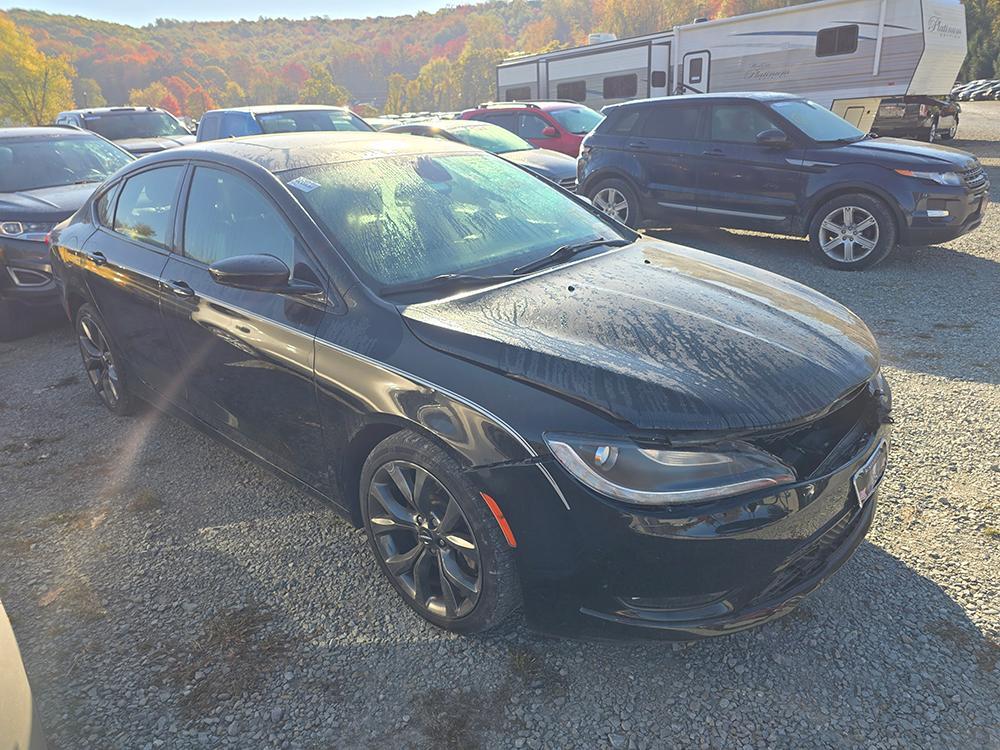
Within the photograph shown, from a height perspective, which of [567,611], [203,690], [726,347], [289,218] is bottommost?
[203,690]

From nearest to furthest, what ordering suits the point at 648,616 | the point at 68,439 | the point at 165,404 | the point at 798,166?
the point at 648,616
the point at 165,404
the point at 68,439
the point at 798,166

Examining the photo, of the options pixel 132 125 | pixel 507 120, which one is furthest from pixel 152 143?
pixel 507 120

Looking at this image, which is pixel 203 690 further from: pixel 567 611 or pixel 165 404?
pixel 165 404

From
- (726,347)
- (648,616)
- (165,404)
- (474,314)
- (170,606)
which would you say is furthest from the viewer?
(165,404)

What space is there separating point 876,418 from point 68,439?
4228 millimetres

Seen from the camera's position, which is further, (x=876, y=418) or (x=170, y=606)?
(x=170, y=606)

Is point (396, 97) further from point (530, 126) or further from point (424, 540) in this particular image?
point (424, 540)

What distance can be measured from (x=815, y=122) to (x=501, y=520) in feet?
22.5

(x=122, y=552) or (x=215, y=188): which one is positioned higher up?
(x=215, y=188)

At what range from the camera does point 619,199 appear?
8.52m

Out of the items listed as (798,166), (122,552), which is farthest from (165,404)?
(798,166)

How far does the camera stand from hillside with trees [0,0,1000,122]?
9706 cm

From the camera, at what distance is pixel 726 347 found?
7.16 feet

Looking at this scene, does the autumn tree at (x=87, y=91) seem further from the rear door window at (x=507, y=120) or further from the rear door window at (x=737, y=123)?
the rear door window at (x=737, y=123)
